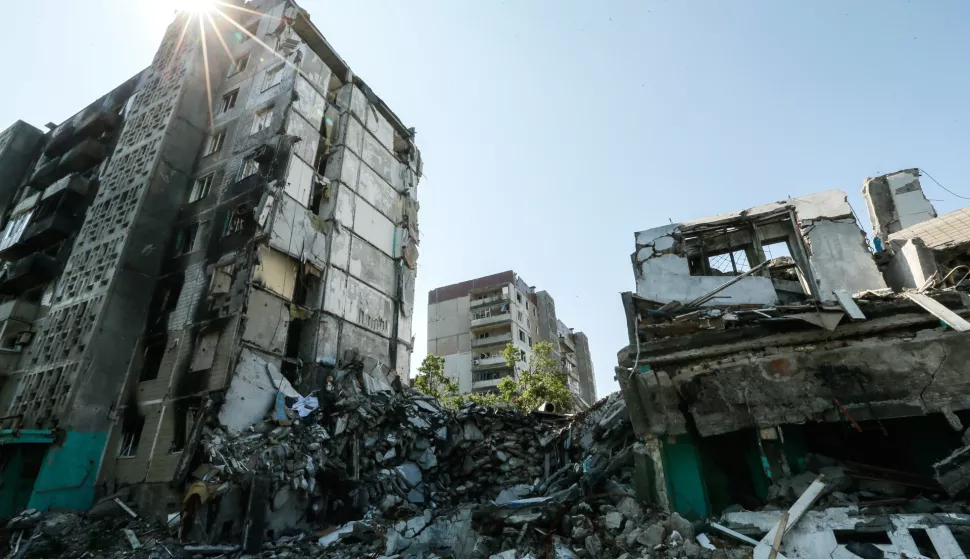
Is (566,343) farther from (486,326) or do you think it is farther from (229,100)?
(229,100)

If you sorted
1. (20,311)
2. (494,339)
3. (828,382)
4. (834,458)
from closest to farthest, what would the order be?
1. (828,382)
2. (834,458)
3. (20,311)
4. (494,339)

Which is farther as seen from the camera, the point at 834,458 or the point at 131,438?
the point at 131,438

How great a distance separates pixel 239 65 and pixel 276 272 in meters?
13.4

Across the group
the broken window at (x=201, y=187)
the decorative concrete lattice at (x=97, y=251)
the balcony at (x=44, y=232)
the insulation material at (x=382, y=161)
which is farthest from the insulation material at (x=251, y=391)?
the balcony at (x=44, y=232)

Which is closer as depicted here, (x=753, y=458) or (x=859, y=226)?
(x=753, y=458)

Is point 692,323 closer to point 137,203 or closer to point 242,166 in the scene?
point 242,166

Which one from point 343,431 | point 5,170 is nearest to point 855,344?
point 343,431

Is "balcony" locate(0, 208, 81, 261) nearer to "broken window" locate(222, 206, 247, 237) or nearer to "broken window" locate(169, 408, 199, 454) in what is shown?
"broken window" locate(222, 206, 247, 237)

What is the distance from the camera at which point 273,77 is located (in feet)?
70.0

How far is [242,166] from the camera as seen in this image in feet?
62.2

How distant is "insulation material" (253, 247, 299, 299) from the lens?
632 inches

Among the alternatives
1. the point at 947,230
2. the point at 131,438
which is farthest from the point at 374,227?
the point at 947,230

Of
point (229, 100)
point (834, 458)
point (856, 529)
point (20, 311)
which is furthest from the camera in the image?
point (229, 100)

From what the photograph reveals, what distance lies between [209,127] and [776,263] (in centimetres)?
2330
